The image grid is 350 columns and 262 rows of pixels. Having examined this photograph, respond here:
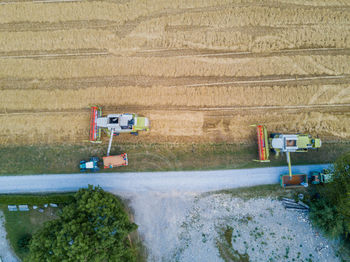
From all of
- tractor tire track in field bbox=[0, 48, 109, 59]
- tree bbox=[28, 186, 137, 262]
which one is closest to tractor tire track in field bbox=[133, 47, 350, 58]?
tractor tire track in field bbox=[0, 48, 109, 59]

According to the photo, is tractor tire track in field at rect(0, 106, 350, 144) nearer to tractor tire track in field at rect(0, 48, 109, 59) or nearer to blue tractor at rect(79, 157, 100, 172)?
blue tractor at rect(79, 157, 100, 172)

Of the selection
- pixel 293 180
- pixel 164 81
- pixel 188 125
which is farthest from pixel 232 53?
pixel 293 180

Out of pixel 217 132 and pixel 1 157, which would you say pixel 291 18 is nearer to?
pixel 217 132

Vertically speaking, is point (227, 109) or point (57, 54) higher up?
point (57, 54)

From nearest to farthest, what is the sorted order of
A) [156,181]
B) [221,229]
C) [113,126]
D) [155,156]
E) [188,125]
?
[113,126]
[221,229]
[156,181]
[155,156]
[188,125]

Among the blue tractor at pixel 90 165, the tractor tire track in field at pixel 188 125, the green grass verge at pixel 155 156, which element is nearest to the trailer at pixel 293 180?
the green grass verge at pixel 155 156

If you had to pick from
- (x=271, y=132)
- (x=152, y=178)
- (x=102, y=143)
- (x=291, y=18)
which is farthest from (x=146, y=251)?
(x=291, y=18)

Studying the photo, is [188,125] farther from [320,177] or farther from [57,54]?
[57,54]

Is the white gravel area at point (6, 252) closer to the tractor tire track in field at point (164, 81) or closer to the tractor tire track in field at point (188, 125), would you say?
the tractor tire track in field at point (188, 125)
